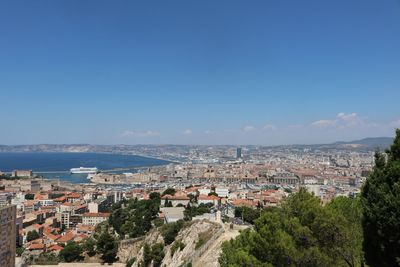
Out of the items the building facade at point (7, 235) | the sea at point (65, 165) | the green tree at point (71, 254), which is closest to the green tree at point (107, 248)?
the green tree at point (71, 254)

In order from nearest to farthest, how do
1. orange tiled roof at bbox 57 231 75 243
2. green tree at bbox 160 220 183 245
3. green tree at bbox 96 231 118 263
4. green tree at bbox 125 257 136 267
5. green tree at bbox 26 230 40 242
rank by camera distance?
green tree at bbox 160 220 183 245
green tree at bbox 125 257 136 267
green tree at bbox 96 231 118 263
orange tiled roof at bbox 57 231 75 243
green tree at bbox 26 230 40 242

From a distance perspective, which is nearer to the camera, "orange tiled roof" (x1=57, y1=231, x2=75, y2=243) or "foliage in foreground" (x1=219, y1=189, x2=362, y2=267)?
"foliage in foreground" (x1=219, y1=189, x2=362, y2=267)

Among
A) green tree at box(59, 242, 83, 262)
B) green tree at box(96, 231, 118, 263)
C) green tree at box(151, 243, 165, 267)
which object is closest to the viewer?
green tree at box(151, 243, 165, 267)

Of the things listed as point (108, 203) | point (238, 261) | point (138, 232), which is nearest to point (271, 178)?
point (108, 203)

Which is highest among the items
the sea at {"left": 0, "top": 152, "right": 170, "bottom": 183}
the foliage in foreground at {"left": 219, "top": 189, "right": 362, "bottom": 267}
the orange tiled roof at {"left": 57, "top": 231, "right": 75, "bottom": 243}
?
the foliage in foreground at {"left": 219, "top": 189, "right": 362, "bottom": 267}

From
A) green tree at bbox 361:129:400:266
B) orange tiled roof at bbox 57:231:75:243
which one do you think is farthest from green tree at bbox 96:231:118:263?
green tree at bbox 361:129:400:266

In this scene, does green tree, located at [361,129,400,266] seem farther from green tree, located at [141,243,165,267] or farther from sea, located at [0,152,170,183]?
sea, located at [0,152,170,183]

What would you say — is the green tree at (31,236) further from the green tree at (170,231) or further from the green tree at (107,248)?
the green tree at (170,231)
